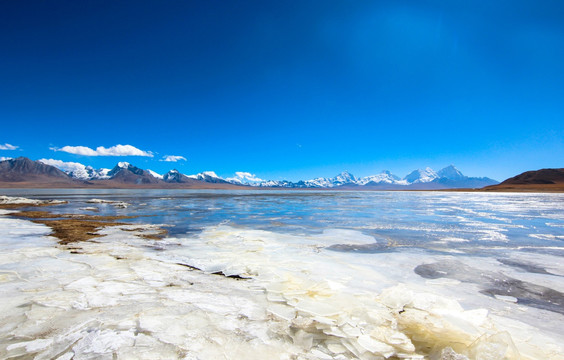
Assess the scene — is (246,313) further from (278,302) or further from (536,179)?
(536,179)

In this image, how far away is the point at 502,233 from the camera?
12.0 m

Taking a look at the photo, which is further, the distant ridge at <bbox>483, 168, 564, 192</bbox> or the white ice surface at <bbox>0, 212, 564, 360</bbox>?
the distant ridge at <bbox>483, 168, 564, 192</bbox>

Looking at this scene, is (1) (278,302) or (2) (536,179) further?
(2) (536,179)

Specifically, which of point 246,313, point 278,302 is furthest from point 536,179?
point 246,313

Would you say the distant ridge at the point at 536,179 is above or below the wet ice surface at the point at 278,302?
above

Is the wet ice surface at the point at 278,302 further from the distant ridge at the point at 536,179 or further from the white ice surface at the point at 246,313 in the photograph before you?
the distant ridge at the point at 536,179

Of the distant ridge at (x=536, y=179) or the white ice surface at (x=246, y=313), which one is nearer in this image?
the white ice surface at (x=246, y=313)

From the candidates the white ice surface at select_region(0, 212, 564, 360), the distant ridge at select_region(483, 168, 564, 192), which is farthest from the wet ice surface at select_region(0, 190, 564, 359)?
the distant ridge at select_region(483, 168, 564, 192)

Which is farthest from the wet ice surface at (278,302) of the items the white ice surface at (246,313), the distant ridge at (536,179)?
the distant ridge at (536,179)

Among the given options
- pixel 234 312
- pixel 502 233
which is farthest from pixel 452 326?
pixel 502 233

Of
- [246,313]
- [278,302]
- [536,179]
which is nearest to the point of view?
[246,313]

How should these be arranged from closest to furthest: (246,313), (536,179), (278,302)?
(246,313) < (278,302) < (536,179)

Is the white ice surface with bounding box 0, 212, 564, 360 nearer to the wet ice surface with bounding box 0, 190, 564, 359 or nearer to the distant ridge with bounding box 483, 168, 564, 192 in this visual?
the wet ice surface with bounding box 0, 190, 564, 359

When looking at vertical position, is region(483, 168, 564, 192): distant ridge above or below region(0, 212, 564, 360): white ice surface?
above
